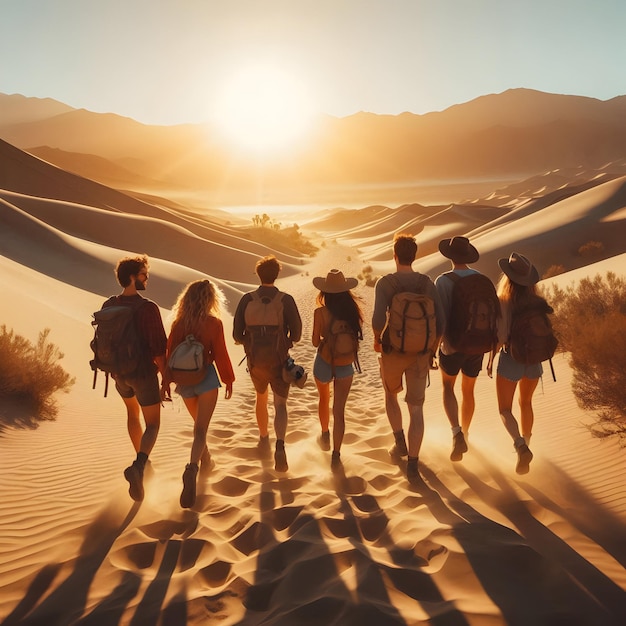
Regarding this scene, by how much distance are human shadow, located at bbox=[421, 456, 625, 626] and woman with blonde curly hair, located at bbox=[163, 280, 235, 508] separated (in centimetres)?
209

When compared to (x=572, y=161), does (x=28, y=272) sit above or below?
below

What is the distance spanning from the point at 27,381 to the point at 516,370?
5828mm

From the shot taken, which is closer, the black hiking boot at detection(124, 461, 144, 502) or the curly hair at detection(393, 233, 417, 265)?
the black hiking boot at detection(124, 461, 144, 502)

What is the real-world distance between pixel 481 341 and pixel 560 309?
5.90 m

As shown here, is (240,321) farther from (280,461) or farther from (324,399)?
(280,461)

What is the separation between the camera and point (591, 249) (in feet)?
68.4

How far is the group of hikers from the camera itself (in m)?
4.18

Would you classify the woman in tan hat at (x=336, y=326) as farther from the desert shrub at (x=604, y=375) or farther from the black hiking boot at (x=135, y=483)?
the desert shrub at (x=604, y=375)

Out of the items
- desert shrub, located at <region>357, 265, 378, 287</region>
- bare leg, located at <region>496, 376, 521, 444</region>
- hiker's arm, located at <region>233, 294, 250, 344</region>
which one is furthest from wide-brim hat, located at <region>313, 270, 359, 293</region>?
desert shrub, located at <region>357, 265, 378, 287</region>

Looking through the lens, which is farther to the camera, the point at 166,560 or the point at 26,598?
the point at 166,560

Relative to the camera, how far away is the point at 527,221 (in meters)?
28.1

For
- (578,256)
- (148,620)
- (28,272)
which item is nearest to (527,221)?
(578,256)

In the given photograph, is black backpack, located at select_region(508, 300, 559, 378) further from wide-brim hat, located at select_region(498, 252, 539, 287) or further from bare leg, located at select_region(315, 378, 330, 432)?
bare leg, located at select_region(315, 378, 330, 432)

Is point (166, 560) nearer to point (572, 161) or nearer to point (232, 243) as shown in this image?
point (232, 243)
